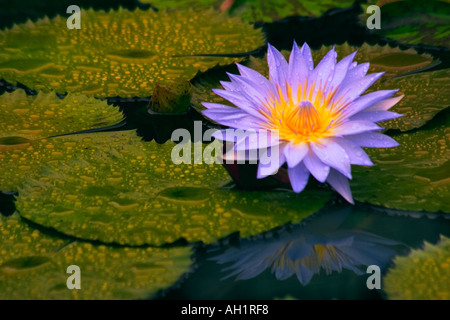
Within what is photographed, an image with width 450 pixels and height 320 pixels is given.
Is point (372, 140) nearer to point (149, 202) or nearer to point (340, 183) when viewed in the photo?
point (340, 183)

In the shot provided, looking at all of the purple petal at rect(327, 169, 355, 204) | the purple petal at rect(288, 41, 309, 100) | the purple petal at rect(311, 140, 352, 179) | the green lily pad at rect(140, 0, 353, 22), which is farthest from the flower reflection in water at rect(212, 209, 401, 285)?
the green lily pad at rect(140, 0, 353, 22)

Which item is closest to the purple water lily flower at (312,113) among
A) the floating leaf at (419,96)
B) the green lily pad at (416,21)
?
the floating leaf at (419,96)

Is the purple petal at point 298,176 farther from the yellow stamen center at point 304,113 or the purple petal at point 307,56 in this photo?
the purple petal at point 307,56

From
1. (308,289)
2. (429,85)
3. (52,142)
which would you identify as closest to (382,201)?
(308,289)

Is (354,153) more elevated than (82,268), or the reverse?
(354,153)

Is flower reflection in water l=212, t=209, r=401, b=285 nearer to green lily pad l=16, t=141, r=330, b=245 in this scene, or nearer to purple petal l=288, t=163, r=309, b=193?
green lily pad l=16, t=141, r=330, b=245

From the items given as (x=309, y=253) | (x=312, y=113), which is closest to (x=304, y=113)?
(x=312, y=113)
